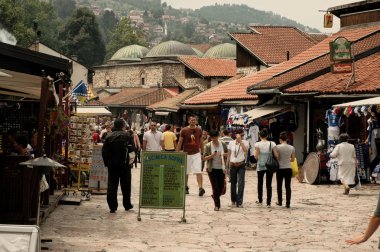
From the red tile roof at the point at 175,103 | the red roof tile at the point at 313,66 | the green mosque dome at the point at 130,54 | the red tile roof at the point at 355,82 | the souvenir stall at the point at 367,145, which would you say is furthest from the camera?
the green mosque dome at the point at 130,54

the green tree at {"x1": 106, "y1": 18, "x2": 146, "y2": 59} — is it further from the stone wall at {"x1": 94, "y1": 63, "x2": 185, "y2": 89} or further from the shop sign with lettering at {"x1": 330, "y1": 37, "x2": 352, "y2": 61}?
the shop sign with lettering at {"x1": 330, "y1": 37, "x2": 352, "y2": 61}

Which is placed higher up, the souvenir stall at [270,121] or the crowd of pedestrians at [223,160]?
the souvenir stall at [270,121]

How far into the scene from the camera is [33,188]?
36.7 ft

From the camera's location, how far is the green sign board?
14.1 metres

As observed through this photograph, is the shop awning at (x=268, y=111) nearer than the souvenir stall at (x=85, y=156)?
No

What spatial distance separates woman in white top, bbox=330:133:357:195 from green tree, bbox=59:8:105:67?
4078 inches

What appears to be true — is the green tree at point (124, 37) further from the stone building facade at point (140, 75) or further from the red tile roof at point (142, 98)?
the red tile roof at point (142, 98)

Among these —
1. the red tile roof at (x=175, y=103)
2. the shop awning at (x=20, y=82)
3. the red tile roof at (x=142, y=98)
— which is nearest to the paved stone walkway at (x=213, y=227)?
the shop awning at (x=20, y=82)

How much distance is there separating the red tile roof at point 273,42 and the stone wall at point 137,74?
3838cm

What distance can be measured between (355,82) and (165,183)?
12.6 metres

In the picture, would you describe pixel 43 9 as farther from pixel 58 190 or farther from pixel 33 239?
pixel 33 239

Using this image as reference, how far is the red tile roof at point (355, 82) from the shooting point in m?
24.4

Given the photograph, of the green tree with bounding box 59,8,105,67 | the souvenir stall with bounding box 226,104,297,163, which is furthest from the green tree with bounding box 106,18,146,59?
the souvenir stall with bounding box 226,104,297,163

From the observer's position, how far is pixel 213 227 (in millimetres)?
13336
